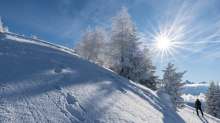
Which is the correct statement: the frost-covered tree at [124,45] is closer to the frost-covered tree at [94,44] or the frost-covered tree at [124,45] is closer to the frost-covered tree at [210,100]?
the frost-covered tree at [94,44]

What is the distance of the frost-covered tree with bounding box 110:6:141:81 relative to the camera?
13.3 m

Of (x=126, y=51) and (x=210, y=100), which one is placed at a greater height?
(x=126, y=51)

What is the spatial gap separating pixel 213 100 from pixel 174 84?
1788cm

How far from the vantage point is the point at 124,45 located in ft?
45.2

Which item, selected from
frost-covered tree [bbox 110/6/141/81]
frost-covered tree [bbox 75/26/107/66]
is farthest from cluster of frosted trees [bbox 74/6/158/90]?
frost-covered tree [bbox 75/26/107/66]

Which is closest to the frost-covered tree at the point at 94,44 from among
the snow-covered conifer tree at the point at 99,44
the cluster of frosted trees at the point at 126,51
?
the snow-covered conifer tree at the point at 99,44

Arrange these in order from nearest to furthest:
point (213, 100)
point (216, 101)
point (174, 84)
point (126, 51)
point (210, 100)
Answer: point (174, 84) → point (126, 51) → point (216, 101) → point (213, 100) → point (210, 100)

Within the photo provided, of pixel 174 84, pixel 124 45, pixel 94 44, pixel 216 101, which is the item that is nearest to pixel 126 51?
pixel 124 45

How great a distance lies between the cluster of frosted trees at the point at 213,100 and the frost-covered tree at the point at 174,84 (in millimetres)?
17109

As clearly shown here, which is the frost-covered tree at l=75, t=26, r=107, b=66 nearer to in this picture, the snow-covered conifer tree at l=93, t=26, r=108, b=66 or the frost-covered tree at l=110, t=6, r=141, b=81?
the snow-covered conifer tree at l=93, t=26, r=108, b=66

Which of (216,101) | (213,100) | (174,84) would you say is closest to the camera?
(174,84)

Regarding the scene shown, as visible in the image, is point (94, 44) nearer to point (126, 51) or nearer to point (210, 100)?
point (126, 51)

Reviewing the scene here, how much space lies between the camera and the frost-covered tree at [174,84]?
35.0ft

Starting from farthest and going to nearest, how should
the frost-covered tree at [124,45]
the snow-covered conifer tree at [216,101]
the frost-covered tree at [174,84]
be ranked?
the snow-covered conifer tree at [216,101] → the frost-covered tree at [124,45] → the frost-covered tree at [174,84]
